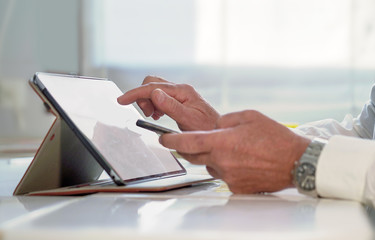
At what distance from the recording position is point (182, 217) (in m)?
0.47

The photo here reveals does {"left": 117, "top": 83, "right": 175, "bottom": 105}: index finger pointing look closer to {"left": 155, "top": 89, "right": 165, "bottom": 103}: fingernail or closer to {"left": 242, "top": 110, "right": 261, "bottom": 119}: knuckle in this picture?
{"left": 155, "top": 89, "right": 165, "bottom": 103}: fingernail

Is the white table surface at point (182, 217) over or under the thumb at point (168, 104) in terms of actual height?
under

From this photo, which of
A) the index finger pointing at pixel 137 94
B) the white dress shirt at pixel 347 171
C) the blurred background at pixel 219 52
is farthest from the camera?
the blurred background at pixel 219 52

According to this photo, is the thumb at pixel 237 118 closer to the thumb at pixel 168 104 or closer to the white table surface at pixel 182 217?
the white table surface at pixel 182 217

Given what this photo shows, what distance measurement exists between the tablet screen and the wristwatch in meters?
0.23

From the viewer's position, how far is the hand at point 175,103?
88 centimetres

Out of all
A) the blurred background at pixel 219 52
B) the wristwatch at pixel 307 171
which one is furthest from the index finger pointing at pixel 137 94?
the blurred background at pixel 219 52

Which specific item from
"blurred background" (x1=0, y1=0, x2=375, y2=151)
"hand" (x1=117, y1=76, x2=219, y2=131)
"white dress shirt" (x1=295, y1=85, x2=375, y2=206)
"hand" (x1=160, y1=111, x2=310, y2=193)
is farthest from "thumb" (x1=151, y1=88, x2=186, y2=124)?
"blurred background" (x1=0, y1=0, x2=375, y2=151)

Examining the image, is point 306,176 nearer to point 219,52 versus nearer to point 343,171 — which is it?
point 343,171

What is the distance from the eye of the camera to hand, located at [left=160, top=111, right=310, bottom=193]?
2.10ft

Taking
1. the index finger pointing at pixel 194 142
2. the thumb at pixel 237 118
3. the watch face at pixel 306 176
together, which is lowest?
the watch face at pixel 306 176

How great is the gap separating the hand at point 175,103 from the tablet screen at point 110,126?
0.12 ft

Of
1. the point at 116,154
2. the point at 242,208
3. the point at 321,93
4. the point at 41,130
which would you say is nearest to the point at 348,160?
the point at 242,208

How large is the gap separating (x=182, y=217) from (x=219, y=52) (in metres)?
2.69
